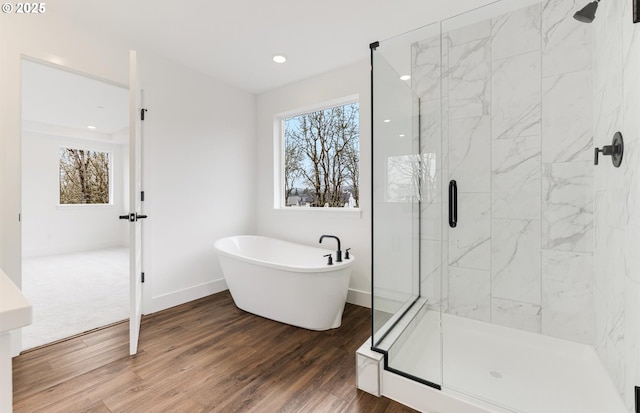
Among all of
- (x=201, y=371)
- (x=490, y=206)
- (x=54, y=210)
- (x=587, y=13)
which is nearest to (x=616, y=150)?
(x=587, y=13)

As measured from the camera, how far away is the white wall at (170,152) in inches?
78.4

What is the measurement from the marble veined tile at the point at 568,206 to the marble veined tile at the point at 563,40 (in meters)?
0.67

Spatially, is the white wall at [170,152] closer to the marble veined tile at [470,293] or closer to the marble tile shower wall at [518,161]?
the marble tile shower wall at [518,161]

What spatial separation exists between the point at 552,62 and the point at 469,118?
601 mm

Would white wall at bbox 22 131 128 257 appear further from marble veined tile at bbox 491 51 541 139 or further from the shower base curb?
marble veined tile at bbox 491 51 541 139

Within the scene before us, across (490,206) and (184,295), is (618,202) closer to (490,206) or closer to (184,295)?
(490,206)

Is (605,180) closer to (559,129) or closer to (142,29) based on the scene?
(559,129)

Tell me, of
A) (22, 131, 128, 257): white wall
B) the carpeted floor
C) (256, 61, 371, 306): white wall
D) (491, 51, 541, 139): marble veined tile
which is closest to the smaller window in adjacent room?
(22, 131, 128, 257): white wall

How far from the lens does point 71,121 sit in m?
5.12

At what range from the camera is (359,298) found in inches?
117

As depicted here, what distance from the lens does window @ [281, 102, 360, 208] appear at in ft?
10.5

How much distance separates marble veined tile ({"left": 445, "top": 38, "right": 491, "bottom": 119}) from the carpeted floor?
354cm

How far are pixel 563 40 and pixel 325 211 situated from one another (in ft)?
7.86

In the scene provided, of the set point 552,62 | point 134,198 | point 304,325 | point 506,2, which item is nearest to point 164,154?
point 134,198
